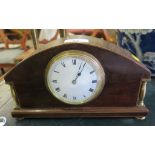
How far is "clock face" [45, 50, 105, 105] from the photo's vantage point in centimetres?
68

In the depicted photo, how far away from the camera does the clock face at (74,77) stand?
2.22ft

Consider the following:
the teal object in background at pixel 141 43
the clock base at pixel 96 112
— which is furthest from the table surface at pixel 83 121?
the teal object in background at pixel 141 43

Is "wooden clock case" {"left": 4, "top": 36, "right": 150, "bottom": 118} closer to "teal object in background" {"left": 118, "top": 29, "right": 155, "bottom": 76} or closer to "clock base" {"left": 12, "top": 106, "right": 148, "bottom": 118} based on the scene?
"clock base" {"left": 12, "top": 106, "right": 148, "bottom": 118}

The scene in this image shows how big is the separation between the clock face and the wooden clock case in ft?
0.05

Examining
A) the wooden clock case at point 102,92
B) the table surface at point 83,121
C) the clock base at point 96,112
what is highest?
the wooden clock case at point 102,92

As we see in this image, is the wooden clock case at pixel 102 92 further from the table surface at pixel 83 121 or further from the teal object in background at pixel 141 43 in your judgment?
the teal object in background at pixel 141 43

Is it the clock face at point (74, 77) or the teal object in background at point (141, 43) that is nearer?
the clock face at point (74, 77)

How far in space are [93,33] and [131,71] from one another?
3.26 ft

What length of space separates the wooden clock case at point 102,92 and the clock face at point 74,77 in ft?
0.05

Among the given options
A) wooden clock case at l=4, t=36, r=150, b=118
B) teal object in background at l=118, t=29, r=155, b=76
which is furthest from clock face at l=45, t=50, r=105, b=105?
teal object in background at l=118, t=29, r=155, b=76

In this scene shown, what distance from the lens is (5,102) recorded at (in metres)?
0.88

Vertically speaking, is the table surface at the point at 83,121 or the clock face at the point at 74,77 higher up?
the clock face at the point at 74,77

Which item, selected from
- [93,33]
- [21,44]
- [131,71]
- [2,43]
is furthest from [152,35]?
[2,43]

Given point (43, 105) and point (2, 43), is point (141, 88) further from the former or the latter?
point (2, 43)
